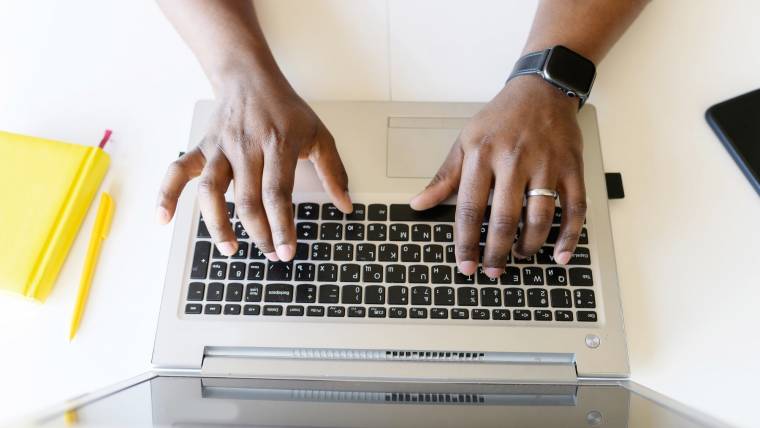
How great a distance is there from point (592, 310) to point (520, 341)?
0.27 ft

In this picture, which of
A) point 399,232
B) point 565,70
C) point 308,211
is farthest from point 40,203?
point 565,70

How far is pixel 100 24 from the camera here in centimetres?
73

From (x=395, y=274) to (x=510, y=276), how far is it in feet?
0.39

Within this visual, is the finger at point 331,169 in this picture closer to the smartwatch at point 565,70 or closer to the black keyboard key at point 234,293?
the black keyboard key at point 234,293

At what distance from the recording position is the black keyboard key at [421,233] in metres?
0.58

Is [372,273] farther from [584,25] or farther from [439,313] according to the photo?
[584,25]

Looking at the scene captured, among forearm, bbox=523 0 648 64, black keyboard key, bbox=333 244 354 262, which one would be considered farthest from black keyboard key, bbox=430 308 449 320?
forearm, bbox=523 0 648 64

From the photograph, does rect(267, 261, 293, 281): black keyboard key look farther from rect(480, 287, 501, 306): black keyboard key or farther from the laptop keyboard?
rect(480, 287, 501, 306): black keyboard key

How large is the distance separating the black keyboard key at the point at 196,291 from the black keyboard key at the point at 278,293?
68 mm

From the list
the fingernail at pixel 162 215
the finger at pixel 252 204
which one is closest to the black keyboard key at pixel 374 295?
the finger at pixel 252 204

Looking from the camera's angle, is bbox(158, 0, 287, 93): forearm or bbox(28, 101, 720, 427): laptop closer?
bbox(28, 101, 720, 427): laptop

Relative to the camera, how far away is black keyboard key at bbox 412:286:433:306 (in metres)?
0.55

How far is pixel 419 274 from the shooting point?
1.85 ft

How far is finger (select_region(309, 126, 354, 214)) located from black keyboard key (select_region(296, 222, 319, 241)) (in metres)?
0.04
